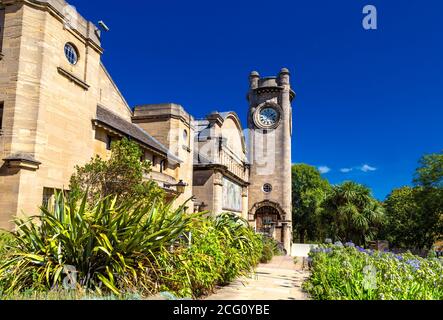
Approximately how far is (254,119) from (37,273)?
4037cm

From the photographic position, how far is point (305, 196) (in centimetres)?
5388

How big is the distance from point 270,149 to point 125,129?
92.5ft

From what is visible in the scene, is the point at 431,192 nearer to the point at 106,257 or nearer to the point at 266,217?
the point at 266,217

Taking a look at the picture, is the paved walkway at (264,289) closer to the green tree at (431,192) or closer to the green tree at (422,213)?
the green tree at (422,213)

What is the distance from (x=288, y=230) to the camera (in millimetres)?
40969

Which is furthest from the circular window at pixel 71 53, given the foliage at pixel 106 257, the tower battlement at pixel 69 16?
the foliage at pixel 106 257

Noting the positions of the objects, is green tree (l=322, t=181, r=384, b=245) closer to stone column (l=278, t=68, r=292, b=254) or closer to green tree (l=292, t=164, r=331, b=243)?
stone column (l=278, t=68, r=292, b=254)

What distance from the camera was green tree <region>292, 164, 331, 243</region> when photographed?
173 feet

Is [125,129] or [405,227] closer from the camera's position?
[125,129]

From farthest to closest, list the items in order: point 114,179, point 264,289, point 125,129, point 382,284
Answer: point 125,129
point 114,179
point 264,289
point 382,284

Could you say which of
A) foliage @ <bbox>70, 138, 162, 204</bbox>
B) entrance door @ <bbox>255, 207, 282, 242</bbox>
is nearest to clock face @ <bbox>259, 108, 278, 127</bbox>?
entrance door @ <bbox>255, 207, 282, 242</bbox>

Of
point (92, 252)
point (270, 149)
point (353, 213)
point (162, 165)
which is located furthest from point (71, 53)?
point (270, 149)

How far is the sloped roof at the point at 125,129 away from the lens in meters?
17.5

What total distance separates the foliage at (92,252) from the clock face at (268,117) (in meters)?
38.6
